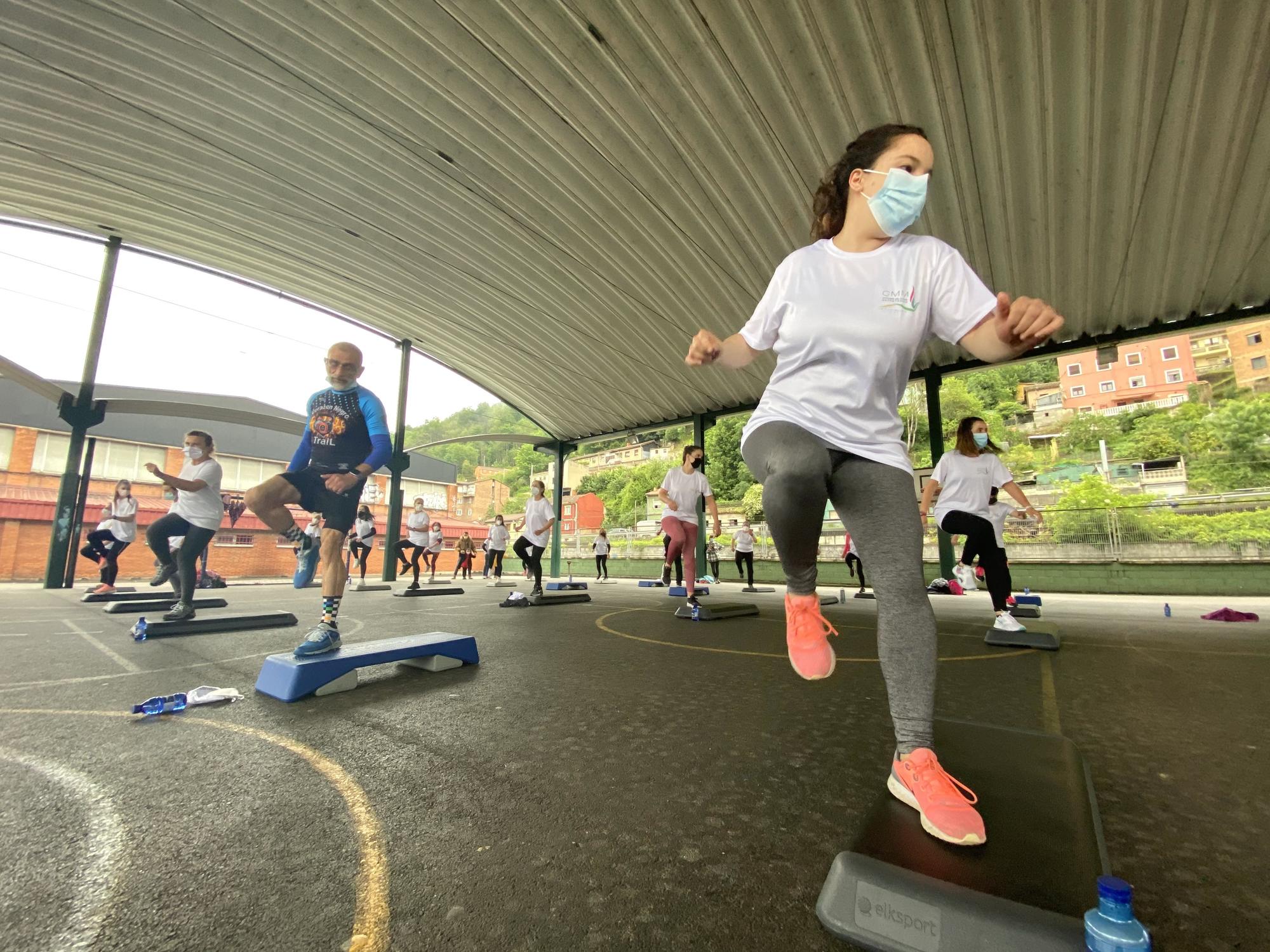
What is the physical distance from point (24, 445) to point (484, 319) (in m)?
20.1

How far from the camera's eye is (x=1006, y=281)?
769cm

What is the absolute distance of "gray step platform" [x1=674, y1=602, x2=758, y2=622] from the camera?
5660 millimetres

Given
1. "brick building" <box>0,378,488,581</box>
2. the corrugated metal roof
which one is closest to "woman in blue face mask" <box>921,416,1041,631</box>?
the corrugated metal roof

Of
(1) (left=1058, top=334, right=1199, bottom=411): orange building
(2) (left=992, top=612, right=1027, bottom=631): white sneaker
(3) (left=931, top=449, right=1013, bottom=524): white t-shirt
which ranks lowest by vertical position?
(2) (left=992, top=612, right=1027, bottom=631): white sneaker

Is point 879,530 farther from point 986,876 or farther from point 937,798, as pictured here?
point 986,876

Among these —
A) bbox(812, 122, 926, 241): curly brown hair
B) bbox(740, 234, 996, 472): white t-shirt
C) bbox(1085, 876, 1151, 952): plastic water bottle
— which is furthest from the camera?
bbox(812, 122, 926, 241): curly brown hair

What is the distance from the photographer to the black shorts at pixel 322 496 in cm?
312

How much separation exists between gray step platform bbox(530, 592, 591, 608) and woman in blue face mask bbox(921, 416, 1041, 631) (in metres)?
5.25

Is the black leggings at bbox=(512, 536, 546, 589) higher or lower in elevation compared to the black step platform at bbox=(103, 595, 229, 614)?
higher

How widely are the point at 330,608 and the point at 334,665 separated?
1.82ft

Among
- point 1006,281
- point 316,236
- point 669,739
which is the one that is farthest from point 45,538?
point 1006,281

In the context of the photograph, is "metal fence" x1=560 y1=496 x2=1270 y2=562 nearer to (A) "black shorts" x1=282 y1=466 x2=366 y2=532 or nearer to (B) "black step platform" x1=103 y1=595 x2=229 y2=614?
(A) "black shorts" x1=282 y1=466 x2=366 y2=532

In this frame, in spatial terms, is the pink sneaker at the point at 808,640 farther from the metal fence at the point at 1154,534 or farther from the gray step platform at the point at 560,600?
the metal fence at the point at 1154,534

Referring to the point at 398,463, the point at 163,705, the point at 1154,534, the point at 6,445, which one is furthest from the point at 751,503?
the point at 6,445
